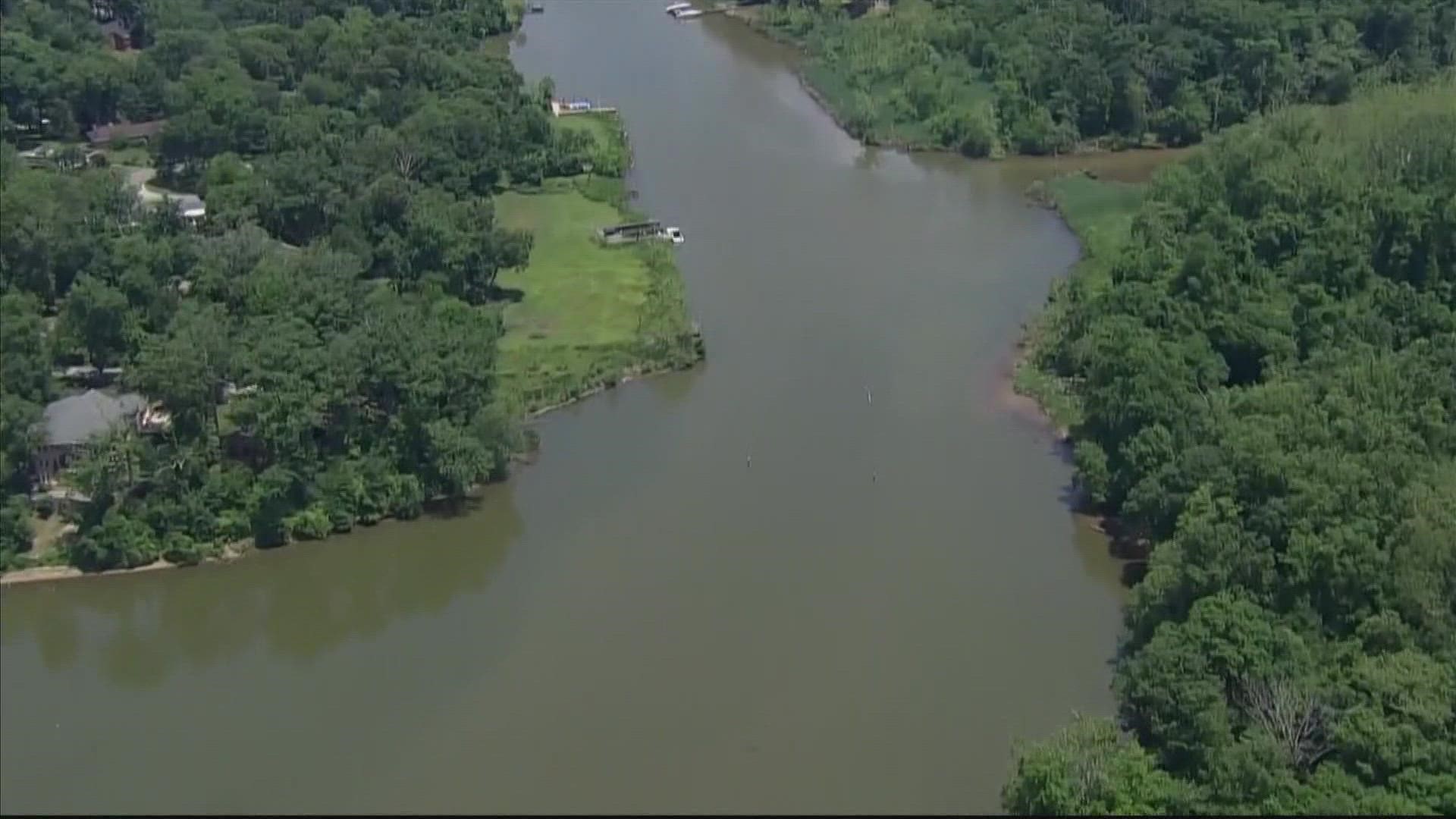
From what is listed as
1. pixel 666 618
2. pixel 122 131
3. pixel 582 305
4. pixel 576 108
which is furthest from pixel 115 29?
pixel 666 618

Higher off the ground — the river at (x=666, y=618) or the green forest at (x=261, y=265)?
the green forest at (x=261, y=265)

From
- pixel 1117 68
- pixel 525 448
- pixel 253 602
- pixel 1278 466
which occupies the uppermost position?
pixel 1117 68

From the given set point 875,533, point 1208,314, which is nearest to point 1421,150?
point 1208,314

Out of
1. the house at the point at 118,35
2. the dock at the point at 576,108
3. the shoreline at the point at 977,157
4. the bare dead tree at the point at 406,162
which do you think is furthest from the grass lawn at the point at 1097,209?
the house at the point at 118,35

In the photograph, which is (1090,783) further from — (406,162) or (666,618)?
(406,162)

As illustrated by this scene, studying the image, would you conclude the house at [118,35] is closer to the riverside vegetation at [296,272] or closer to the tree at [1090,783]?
the riverside vegetation at [296,272]

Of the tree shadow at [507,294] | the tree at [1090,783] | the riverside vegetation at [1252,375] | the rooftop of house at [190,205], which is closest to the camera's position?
the tree at [1090,783]

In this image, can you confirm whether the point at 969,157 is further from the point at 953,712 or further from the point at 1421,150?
the point at 953,712
